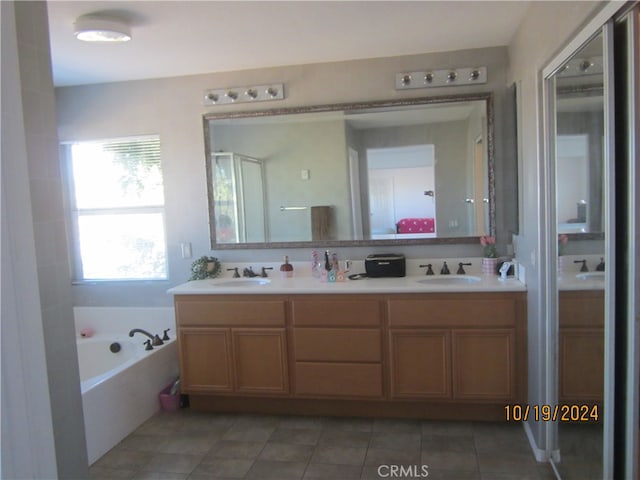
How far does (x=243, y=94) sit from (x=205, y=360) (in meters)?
1.93

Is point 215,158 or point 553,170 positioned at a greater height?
point 215,158

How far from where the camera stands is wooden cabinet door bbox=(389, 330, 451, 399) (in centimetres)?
297

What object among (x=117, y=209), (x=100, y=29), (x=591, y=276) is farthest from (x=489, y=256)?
(x=117, y=209)

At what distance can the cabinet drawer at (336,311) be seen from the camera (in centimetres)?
303

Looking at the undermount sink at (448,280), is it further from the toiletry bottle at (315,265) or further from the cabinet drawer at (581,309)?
the cabinet drawer at (581,309)

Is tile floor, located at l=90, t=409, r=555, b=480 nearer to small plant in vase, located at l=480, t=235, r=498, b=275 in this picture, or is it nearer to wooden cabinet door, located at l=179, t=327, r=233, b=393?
wooden cabinet door, located at l=179, t=327, r=233, b=393

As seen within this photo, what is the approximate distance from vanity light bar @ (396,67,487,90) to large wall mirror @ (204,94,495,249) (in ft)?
0.34

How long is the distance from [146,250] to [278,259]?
1.16 metres

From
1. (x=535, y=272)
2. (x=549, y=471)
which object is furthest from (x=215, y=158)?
(x=549, y=471)

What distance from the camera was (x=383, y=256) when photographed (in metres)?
3.40

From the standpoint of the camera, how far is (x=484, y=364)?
115 inches

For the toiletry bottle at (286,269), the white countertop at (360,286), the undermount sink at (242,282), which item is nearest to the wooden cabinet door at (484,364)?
the white countertop at (360,286)

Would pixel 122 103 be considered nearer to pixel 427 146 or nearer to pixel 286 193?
pixel 286 193
